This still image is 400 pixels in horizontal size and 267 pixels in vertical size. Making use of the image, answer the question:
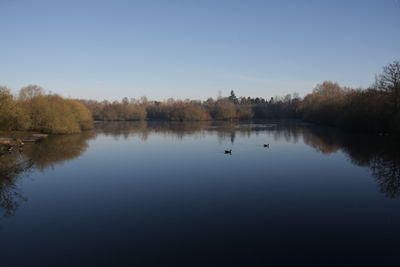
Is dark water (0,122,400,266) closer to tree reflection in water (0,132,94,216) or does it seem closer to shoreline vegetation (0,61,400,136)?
tree reflection in water (0,132,94,216)

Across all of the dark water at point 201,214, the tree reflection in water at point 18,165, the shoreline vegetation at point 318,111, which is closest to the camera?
the dark water at point 201,214

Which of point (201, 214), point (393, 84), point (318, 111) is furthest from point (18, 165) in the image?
point (318, 111)

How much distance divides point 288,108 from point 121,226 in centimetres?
9654

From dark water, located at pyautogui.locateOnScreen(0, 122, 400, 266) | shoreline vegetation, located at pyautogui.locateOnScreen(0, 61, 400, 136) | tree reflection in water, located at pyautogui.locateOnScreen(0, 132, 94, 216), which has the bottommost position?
dark water, located at pyautogui.locateOnScreen(0, 122, 400, 266)

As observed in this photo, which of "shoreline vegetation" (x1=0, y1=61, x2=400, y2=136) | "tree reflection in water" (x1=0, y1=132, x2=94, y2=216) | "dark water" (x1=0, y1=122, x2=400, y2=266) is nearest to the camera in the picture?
"dark water" (x1=0, y1=122, x2=400, y2=266)

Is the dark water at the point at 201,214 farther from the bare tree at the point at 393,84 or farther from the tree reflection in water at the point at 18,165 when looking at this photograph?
the bare tree at the point at 393,84

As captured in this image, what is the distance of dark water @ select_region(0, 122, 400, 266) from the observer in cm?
745

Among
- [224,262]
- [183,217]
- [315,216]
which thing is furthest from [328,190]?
[224,262]

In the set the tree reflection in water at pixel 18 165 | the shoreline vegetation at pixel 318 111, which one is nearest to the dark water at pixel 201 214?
the tree reflection in water at pixel 18 165

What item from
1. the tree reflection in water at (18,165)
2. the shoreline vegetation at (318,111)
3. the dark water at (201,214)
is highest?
the shoreline vegetation at (318,111)

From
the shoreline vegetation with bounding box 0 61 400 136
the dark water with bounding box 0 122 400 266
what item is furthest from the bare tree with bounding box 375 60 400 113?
the dark water with bounding box 0 122 400 266

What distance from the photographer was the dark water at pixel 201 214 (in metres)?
7.45

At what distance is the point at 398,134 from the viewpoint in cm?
3222

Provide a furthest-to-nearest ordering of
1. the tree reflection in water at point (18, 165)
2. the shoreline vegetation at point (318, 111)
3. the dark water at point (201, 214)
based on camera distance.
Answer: the shoreline vegetation at point (318, 111) < the tree reflection in water at point (18, 165) < the dark water at point (201, 214)
